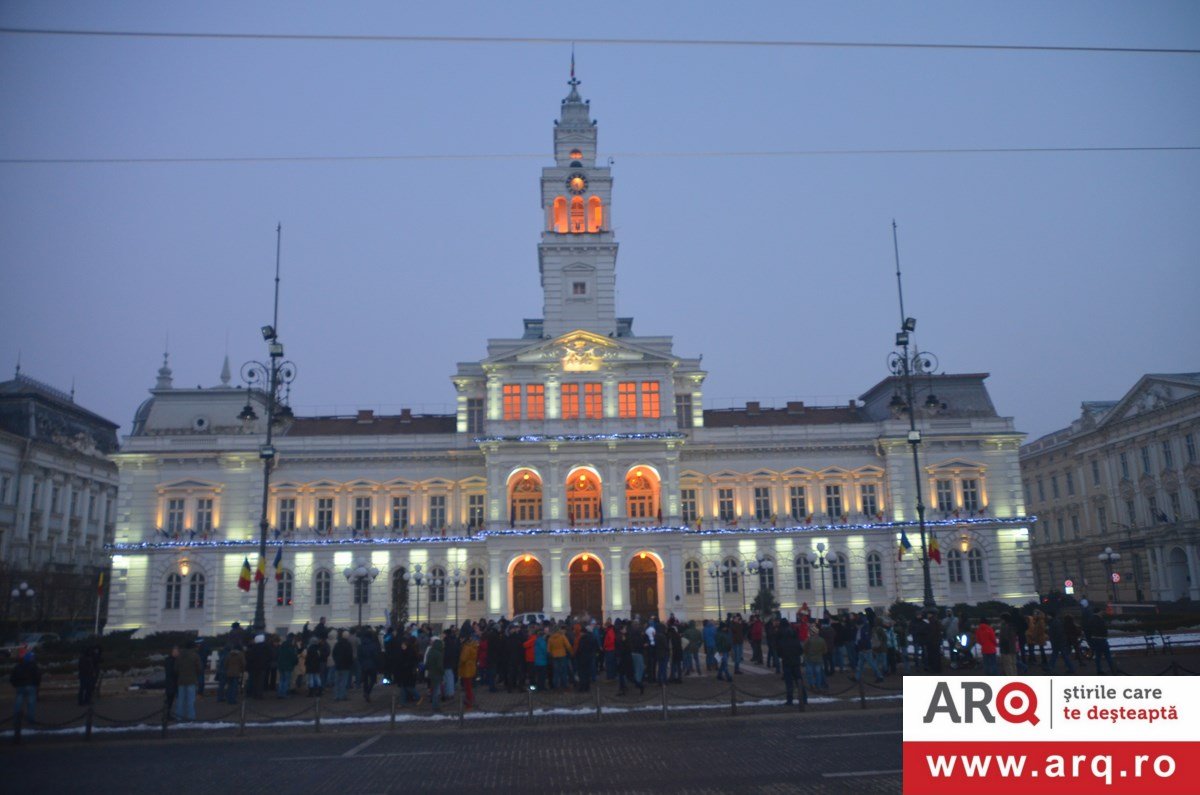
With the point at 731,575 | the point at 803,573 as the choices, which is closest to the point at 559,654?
the point at 731,575

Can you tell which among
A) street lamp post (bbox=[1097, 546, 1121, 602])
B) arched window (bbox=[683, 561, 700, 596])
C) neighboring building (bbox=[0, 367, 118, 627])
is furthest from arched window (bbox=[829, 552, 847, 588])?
neighboring building (bbox=[0, 367, 118, 627])

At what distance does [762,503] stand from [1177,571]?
92.8ft

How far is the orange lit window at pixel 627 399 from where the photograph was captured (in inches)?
2002

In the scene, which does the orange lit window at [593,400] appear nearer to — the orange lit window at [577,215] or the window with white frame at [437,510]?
the window with white frame at [437,510]

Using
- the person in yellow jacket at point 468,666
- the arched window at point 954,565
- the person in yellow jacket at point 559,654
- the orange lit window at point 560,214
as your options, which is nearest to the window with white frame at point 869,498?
the arched window at point 954,565

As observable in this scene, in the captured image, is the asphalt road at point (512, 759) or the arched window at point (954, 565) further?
the arched window at point (954, 565)

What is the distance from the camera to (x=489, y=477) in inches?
1939

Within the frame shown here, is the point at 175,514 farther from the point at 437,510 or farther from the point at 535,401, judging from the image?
the point at 535,401

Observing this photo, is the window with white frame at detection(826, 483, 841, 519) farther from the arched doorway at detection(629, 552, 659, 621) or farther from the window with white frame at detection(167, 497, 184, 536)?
the window with white frame at detection(167, 497, 184, 536)

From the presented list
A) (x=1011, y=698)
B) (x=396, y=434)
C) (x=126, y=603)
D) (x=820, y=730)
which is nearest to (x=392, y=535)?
(x=396, y=434)

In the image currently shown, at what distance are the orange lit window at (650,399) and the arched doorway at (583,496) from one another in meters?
4.84

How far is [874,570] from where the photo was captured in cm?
5234

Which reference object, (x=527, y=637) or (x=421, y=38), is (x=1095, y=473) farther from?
(x=421, y=38)

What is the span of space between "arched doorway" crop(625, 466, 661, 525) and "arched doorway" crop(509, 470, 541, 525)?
5362mm
